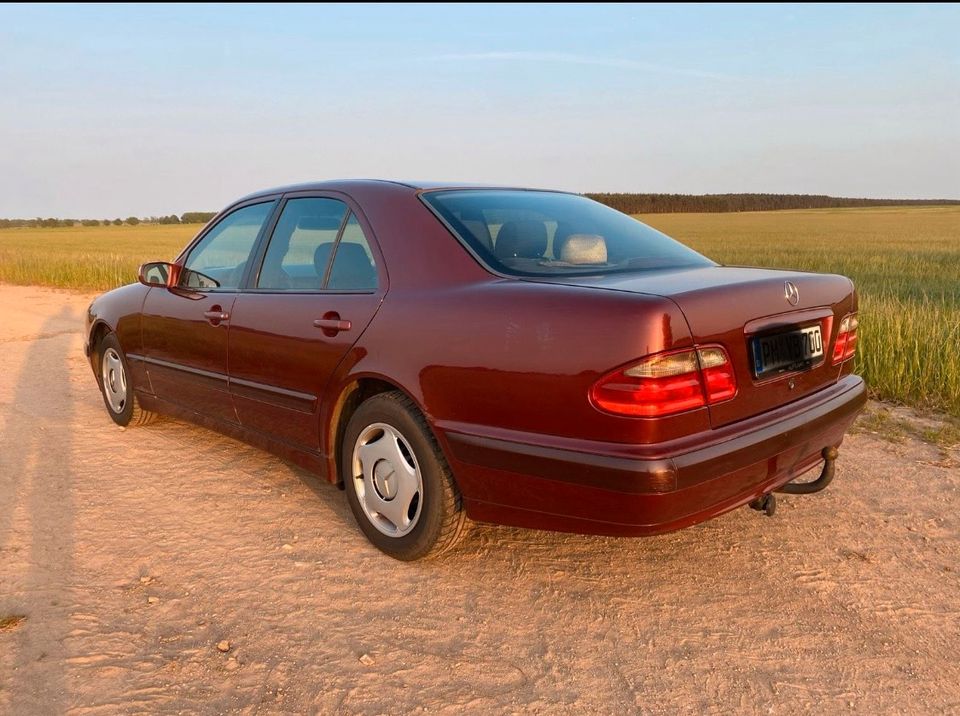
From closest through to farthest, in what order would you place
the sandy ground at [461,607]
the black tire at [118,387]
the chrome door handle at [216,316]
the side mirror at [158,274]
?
the sandy ground at [461,607] < the chrome door handle at [216,316] < the side mirror at [158,274] < the black tire at [118,387]

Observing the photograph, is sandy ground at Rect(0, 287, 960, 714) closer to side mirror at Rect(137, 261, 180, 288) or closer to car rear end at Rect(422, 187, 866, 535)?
car rear end at Rect(422, 187, 866, 535)

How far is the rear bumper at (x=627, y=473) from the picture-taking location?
2.43 metres

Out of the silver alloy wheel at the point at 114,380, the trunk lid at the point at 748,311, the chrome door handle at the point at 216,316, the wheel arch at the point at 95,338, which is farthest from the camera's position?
the wheel arch at the point at 95,338

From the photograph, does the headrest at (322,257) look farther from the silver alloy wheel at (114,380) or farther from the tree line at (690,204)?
the tree line at (690,204)

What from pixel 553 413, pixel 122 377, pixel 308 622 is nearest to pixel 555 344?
pixel 553 413

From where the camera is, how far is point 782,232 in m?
38.9

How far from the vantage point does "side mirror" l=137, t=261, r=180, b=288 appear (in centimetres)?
451

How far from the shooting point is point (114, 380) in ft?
17.6

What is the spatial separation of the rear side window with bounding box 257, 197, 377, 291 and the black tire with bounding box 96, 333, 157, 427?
70.7 inches

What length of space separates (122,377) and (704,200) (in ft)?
259

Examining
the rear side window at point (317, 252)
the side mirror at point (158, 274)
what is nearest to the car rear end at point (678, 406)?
the rear side window at point (317, 252)

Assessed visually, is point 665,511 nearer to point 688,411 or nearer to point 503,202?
point 688,411

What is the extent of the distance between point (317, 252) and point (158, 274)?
1.52 m

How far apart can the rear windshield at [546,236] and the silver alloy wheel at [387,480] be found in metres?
0.82
